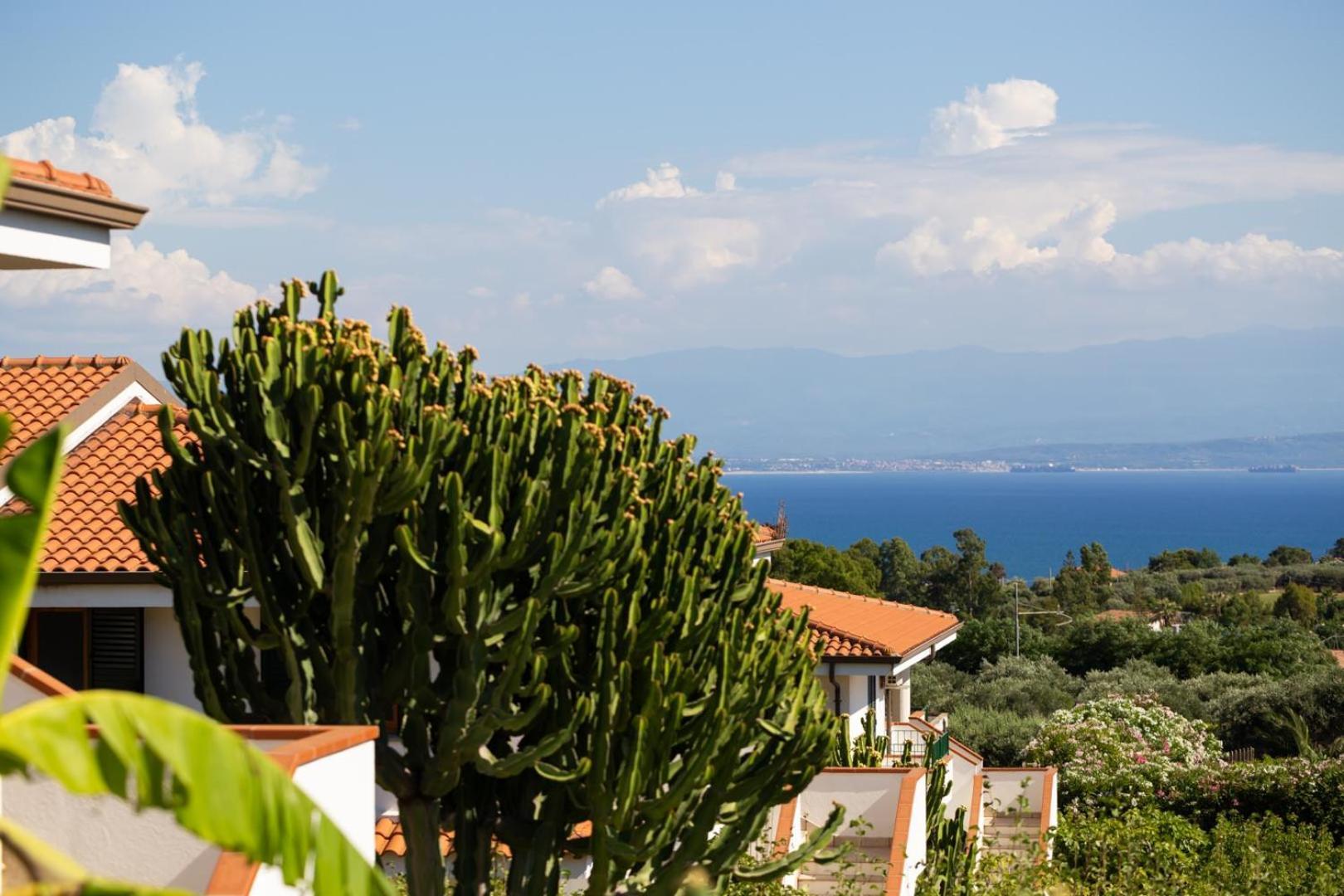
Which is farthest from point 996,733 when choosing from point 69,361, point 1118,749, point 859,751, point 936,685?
point 69,361

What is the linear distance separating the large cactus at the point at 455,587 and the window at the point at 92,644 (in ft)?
16.0

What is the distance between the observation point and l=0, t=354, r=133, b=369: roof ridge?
65.1 feet

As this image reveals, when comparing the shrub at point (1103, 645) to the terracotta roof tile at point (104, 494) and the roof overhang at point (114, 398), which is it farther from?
the terracotta roof tile at point (104, 494)

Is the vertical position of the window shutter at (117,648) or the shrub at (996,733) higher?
the window shutter at (117,648)

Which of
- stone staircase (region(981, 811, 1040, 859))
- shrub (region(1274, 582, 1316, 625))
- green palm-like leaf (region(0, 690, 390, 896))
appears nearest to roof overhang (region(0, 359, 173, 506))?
stone staircase (region(981, 811, 1040, 859))

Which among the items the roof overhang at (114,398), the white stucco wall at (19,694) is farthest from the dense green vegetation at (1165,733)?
the roof overhang at (114,398)

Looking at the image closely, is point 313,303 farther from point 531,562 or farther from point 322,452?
point 531,562

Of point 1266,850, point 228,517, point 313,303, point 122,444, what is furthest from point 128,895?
point 1266,850

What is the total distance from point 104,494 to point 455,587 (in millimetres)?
8395

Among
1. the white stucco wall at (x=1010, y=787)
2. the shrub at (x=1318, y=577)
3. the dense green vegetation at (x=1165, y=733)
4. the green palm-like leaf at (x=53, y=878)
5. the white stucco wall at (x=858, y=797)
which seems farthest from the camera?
the shrub at (x=1318, y=577)

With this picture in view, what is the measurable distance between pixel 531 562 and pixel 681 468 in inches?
79.7

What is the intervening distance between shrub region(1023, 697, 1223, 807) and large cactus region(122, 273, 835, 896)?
2064 centimetres

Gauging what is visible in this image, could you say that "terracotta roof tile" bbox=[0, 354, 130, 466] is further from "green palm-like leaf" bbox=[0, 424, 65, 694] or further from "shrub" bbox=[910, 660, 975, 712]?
"shrub" bbox=[910, 660, 975, 712]

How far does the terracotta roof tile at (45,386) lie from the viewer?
59.8 feet
